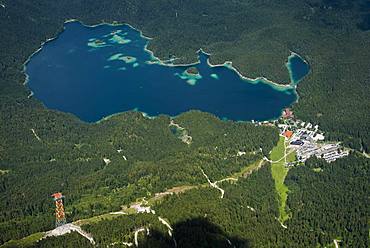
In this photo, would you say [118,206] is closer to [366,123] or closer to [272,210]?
[272,210]

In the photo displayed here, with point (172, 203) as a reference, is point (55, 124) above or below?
below

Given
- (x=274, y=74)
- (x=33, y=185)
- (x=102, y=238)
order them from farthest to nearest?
(x=274, y=74) → (x=33, y=185) → (x=102, y=238)

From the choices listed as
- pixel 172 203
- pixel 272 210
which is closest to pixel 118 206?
pixel 172 203

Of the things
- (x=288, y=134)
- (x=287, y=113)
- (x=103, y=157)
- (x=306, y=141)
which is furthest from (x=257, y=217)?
(x=287, y=113)

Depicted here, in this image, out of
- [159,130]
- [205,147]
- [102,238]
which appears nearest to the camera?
[102,238]

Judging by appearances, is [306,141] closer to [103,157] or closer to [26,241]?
[103,157]

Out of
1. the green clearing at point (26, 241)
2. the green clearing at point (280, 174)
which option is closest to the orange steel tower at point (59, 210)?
the green clearing at point (26, 241)

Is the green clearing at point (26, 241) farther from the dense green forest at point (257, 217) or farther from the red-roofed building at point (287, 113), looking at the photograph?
the red-roofed building at point (287, 113)
